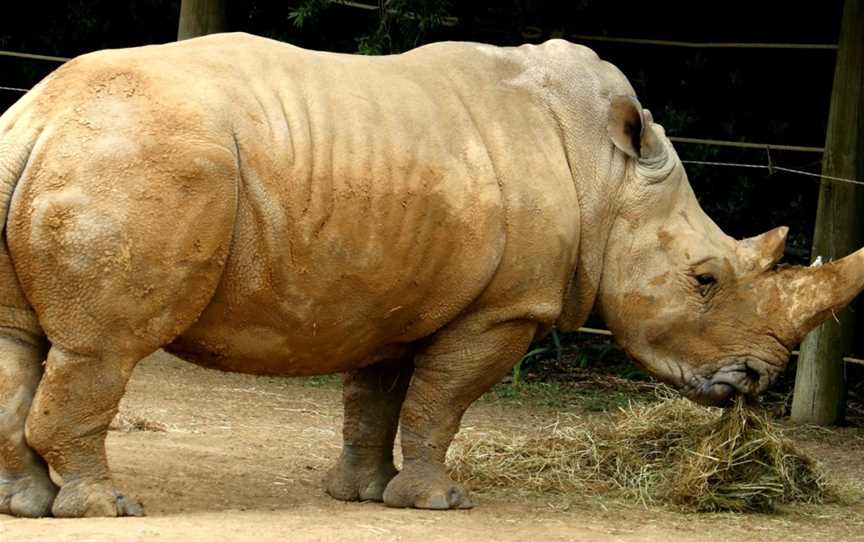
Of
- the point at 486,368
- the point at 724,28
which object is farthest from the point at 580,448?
the point at 724,28

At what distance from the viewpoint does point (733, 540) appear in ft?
20.3

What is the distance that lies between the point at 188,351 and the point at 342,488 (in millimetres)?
1105

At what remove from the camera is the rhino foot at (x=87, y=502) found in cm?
562

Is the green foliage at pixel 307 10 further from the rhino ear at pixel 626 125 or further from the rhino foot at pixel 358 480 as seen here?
the rhino foot at pixel 358 480

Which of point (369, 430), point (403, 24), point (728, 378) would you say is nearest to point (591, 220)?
point (728, 378)

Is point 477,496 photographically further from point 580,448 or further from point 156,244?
point 156,244

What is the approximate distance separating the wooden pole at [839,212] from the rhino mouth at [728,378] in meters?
2.93

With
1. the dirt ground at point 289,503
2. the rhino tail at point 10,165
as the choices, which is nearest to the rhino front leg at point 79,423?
the dirt ground at point 289,503

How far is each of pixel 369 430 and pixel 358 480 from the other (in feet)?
0.70

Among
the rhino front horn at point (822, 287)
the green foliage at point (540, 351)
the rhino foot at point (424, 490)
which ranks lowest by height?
the green foliage at point (540, 351)

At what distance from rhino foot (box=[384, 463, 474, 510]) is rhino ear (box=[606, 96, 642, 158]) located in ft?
4.88

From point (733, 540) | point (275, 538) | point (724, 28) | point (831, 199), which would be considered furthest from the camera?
point (724, 28)

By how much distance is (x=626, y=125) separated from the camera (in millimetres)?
6750

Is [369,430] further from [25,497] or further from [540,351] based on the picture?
[540,351]
